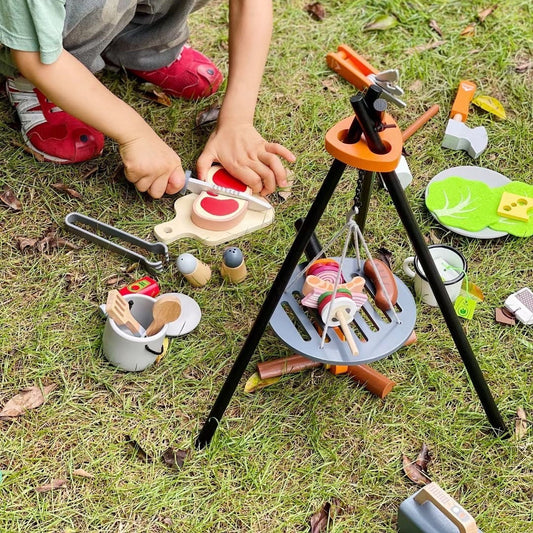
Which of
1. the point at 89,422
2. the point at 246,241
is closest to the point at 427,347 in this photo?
the point at 246,241

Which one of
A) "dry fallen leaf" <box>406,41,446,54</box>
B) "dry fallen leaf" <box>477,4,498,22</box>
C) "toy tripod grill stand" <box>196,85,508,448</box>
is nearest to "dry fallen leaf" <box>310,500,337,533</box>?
"toy tripod grill stand" <box>196,85,508,448</box>

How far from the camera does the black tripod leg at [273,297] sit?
3.95 feet

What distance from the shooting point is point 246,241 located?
72.3 inches

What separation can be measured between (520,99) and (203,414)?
4.26 ft

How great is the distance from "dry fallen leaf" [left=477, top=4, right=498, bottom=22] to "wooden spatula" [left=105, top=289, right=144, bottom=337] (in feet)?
4.89

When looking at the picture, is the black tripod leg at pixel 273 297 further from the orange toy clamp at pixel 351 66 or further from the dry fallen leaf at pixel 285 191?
the orange toy clamp at pixel 351 66

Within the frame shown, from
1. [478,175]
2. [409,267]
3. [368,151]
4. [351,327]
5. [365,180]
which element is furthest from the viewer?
[478,175]

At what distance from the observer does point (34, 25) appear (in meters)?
1.56

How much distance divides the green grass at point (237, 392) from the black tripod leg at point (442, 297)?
0.07 meters

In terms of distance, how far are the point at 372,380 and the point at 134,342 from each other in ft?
1.57

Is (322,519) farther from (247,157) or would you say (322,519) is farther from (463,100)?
(463,100)

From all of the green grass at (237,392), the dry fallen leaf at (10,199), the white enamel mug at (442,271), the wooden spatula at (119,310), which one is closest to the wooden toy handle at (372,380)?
the green grass at (237,392)

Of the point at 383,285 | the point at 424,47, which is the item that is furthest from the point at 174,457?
the point at 424,47

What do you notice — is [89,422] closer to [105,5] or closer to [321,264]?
[321,264]
